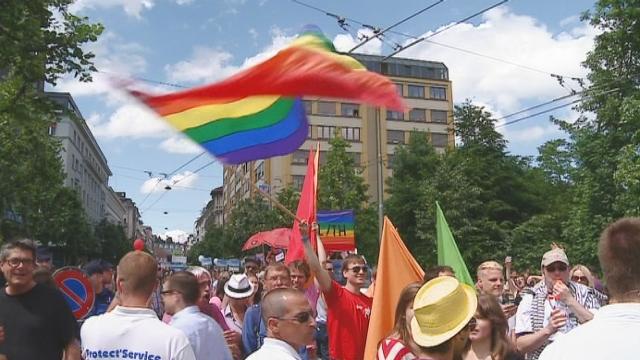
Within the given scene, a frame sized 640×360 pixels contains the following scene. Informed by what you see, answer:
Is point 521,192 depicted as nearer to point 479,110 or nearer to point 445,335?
point 479,110

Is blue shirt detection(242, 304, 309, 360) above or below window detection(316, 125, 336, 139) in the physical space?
below

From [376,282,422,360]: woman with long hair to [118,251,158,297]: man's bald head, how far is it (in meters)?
1.36

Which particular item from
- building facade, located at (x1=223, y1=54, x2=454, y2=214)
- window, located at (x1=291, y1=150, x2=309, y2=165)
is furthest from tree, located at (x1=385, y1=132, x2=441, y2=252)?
window, located at (x1=291, y1=150, x2=309, y2=165)

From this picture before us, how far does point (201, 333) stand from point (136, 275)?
0.99 meters

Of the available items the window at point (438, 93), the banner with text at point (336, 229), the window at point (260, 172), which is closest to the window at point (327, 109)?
the window at point (260, 172)

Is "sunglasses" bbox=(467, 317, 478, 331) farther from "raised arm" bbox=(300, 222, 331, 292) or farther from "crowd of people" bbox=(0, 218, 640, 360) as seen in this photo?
"raised arm" bbox=(300, 222, 331, 292)

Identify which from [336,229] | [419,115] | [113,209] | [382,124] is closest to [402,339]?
[336,229]

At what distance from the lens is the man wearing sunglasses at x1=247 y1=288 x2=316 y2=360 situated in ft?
10.5

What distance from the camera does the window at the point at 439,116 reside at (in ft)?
260

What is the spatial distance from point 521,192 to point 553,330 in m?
41.7

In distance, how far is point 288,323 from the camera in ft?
10.7

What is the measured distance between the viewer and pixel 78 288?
6777 mm

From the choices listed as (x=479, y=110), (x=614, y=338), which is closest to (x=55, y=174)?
(x=479, y=110)

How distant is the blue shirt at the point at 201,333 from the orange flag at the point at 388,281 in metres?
1.13
